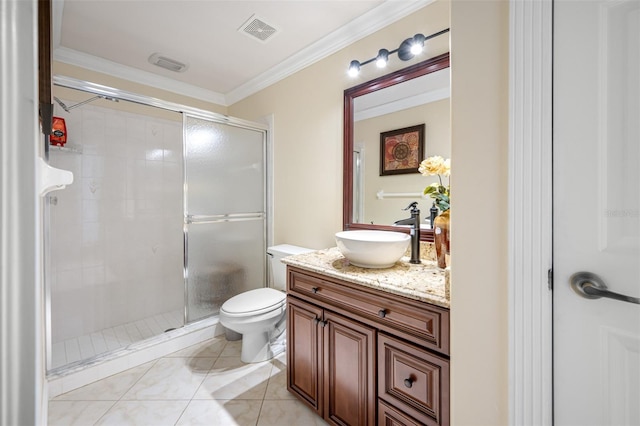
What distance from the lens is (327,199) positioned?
6.80 ft

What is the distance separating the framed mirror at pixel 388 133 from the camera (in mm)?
1516

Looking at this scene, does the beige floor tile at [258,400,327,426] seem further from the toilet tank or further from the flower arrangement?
the flower arrangement

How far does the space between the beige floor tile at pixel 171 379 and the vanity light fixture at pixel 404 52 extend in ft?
7.47

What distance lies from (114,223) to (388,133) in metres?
2.55

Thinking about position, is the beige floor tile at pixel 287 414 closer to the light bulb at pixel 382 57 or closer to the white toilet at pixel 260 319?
the white toilet at pixel 260 319

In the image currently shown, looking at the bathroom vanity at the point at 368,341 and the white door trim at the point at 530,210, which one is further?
the bathroom vanity at the point at 368,341

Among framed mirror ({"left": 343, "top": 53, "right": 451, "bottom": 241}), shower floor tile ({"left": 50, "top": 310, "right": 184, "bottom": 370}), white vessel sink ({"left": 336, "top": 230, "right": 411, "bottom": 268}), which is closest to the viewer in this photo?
white vessel sink ({"left": 336, "top": 230, "right": 411, "bottom": 268})

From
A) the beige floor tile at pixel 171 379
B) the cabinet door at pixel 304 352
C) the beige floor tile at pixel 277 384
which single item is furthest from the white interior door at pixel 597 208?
the beige floor tile at pixel 171 379

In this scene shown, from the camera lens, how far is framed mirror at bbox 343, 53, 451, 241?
1.52 m

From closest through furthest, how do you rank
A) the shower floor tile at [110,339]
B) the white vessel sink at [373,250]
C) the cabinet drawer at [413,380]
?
1. the cabinet drawer at [413,380]
2. the white vessel sink at [373,250]
3. the shower floor tile at [110,339]

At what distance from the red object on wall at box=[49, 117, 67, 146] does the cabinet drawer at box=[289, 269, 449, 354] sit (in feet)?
6.98

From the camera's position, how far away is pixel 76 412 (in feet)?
4.86

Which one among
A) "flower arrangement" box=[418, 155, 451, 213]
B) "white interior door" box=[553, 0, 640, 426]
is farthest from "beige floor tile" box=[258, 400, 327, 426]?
"flower arrangement" box=[418, 155, 451, 213]

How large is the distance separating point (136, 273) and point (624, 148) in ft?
10.8
